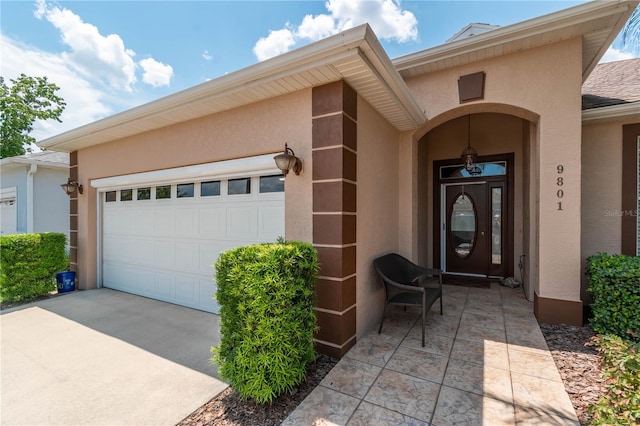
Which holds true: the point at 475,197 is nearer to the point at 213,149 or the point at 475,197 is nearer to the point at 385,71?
the point at 385,71

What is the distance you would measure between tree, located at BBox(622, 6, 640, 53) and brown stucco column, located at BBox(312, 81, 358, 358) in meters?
4.58

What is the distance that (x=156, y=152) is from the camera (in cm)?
513

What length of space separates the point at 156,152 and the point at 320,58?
12.5ft

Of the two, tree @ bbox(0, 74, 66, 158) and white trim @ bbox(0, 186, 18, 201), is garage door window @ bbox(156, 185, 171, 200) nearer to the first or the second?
white trim @ bbox(0, 186, 18, 201)

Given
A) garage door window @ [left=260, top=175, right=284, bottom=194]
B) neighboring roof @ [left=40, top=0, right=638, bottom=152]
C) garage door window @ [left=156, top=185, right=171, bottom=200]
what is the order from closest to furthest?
neighboring roof @ [left=40, top=0, right=638, bottom=152] → garage door window @ [left=260, top=175, right=284, bottom=194] → garage door window @ [left=156, top=185, right=171, bottom=200]

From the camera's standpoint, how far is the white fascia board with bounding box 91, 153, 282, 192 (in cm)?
391

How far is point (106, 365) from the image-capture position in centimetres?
312

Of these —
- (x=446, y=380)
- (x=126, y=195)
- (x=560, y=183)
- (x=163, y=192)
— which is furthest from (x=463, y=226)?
(x=126, y=195)

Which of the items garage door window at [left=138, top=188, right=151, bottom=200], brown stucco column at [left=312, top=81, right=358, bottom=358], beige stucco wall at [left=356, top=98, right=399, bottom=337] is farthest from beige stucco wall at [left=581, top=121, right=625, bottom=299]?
garage door window at [left=138, top=188, right=151, bottom=200]

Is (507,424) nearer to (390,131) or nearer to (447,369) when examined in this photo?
(447,369)

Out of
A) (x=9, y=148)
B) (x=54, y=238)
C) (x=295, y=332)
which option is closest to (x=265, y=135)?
(x=295, y=332)

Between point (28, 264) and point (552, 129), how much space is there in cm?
978

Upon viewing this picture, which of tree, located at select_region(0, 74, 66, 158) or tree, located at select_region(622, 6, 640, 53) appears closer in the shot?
tree, located at select_region(622, 6, 640, 53)

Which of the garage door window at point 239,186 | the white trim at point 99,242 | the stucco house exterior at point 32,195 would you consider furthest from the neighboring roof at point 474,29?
the stucco house exterior at point 32,195
